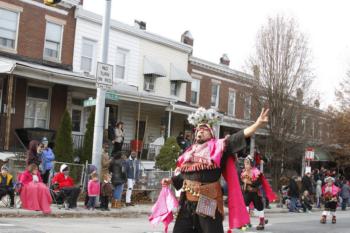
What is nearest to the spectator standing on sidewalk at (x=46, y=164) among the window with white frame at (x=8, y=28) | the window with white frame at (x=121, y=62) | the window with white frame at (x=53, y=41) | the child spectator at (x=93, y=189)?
the child spectator at (x=93, y=189)

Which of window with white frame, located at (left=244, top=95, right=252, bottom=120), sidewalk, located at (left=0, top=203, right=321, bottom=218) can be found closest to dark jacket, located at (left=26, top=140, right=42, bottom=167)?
sidewalk, located at (left=0, top=203, right=321, bottom=218)

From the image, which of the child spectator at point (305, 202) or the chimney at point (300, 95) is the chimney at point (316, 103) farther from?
the child spectator at point (305, 202)

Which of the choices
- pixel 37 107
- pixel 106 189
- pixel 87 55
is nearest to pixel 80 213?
pixel 106 189

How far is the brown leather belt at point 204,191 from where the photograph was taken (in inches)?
264

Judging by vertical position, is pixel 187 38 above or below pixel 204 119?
above

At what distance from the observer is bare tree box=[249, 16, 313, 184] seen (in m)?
30.4

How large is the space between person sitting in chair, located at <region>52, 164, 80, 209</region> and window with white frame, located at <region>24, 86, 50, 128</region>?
8.01 m

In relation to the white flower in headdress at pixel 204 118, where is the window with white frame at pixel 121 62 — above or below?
above

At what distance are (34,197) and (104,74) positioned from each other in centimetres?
466

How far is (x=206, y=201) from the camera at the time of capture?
21.7 feet

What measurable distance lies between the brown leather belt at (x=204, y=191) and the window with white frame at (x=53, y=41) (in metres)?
20.0

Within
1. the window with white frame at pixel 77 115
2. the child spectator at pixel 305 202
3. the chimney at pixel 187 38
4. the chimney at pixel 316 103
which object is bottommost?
the child spectator at pixel 305 202

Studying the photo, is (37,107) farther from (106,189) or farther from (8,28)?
(106,189)

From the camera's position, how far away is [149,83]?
102 ft
